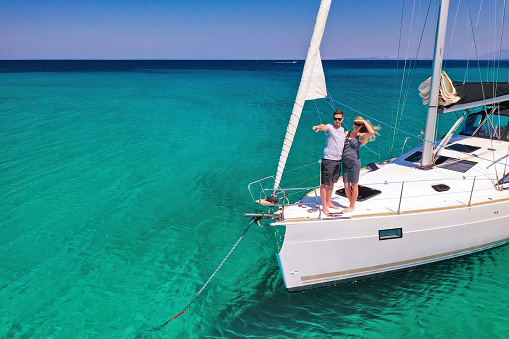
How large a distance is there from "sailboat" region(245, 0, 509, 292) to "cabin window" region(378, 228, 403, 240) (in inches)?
0.8

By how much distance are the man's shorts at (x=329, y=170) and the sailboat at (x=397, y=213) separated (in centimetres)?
43

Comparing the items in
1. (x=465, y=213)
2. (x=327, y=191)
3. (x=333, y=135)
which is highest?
(x=333, y=135)

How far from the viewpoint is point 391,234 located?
693 cm

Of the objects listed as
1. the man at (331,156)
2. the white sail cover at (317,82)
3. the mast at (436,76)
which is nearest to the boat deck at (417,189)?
the man at (331,156)

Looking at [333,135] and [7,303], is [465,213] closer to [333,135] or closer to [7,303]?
[333,135]

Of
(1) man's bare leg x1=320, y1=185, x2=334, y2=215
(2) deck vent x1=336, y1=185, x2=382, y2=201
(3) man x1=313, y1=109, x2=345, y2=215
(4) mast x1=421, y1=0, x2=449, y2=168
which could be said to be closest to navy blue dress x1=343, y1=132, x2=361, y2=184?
(3) man x1=313, y1=109, x2=345, y2=215

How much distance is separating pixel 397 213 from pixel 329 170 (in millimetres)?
1601

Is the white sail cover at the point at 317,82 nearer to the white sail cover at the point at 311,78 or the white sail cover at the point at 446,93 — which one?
the white sail cover at the point at 311,78

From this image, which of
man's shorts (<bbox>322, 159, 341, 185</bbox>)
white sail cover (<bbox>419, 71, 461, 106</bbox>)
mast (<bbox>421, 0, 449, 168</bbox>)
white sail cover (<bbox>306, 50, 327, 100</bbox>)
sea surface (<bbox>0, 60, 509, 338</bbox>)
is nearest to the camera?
white sail cover (<bbox>306, 50, 327, 100</bbox>)

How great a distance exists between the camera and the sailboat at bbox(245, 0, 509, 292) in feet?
21.4

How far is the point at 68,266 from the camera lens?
8.19m

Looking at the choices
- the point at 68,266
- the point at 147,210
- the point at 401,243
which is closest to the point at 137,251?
the point at 68,266

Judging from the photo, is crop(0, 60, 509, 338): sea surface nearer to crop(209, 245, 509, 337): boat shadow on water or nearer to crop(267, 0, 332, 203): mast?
crop(209, 245, 509, 337): boat shadow on water

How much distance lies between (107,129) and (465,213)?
19.9m
